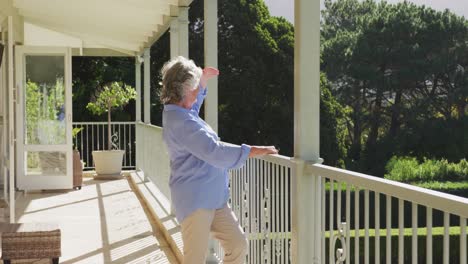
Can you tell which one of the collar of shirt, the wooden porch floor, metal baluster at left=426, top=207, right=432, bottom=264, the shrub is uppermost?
the collar of shirt

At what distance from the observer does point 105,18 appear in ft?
26.3

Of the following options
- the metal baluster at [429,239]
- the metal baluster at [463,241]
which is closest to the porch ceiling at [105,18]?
the metal baluster at [429,239]

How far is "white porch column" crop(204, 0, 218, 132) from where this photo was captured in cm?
501

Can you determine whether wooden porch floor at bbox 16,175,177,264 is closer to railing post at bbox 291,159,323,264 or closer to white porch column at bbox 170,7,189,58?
white porch column at bbox 170,7,189,58

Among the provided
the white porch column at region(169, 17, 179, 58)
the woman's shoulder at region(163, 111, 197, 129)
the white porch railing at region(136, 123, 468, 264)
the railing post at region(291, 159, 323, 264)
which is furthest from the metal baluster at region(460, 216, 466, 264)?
the white porch column at region(169, 17, 179, 58)

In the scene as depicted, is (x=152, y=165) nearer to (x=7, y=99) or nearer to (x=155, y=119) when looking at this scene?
(x=7, y=99)

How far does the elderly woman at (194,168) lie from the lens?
118 inches

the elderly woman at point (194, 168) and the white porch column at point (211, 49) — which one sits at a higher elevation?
the white porch column at point (211, 49)

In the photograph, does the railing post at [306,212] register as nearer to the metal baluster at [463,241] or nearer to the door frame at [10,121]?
the metal baluster at [463,241]

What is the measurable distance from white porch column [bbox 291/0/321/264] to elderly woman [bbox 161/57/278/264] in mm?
160

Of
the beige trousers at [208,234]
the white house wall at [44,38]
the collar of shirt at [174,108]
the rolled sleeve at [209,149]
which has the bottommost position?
the beige trousers at [208,234]

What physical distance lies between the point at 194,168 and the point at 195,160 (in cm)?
3

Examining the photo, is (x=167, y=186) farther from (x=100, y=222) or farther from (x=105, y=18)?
(x=105, y=18)

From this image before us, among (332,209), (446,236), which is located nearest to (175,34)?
(332,209)
